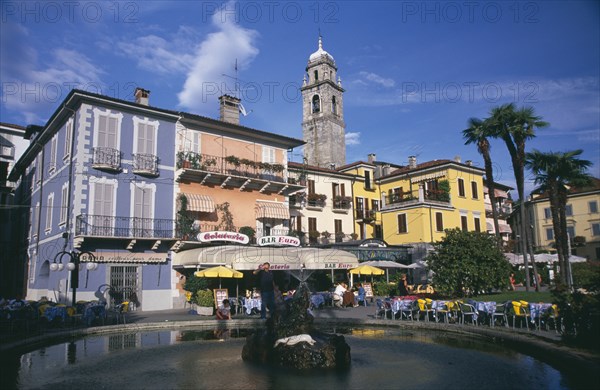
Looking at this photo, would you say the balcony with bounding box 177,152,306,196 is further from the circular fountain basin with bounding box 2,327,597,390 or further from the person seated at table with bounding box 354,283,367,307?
the circular fountain basin with bounding box 2,327,597,390

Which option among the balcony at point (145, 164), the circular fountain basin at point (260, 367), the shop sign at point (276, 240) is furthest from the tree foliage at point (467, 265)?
the balcony at point (145, 164)

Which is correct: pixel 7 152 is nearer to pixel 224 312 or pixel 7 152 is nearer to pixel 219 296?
pixel 219 296

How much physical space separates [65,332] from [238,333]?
19.8ft

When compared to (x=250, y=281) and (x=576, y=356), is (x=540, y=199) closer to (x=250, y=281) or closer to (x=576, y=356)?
(x=250, y=281)

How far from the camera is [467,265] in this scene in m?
22.5

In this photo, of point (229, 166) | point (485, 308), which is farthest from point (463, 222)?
point (485, 308)

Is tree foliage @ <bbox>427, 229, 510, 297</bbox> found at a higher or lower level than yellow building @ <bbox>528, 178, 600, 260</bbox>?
lower

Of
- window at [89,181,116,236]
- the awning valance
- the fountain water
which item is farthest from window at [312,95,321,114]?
the fountain water

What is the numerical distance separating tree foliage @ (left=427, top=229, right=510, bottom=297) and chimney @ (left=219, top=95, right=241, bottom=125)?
60.7 ft

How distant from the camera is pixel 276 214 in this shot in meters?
33.8

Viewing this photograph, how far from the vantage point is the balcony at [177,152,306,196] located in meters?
29.6

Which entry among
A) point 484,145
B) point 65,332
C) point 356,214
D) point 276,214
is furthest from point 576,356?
point 356,214

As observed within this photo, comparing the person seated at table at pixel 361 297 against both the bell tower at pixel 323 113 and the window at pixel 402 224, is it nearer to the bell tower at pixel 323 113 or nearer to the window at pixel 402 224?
the window at pixel 402 224

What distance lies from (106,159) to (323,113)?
4797 centimetres
